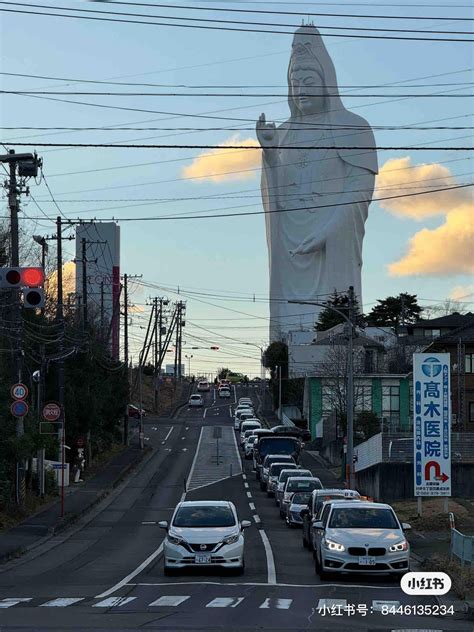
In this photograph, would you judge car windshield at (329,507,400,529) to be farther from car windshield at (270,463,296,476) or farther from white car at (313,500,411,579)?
car windshield at (270,463,296,476)

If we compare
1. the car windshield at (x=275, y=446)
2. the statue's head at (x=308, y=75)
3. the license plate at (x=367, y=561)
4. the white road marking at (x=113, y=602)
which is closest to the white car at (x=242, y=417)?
the car windshield at (x=275, y=446)

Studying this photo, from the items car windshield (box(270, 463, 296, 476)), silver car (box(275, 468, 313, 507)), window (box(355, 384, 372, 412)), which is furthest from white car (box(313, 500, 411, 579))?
window (box(355, 384, 372, 412))

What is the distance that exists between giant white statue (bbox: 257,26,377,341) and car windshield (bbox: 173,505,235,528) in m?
94.4

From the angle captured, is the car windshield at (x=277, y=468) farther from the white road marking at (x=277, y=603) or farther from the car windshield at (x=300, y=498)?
the white road marking at (x=277, y=603)

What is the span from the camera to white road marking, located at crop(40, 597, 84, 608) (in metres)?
17.8

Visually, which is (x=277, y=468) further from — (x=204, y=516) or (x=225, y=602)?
(x=225, y=602)

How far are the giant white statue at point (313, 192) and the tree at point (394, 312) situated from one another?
3624 millimetres

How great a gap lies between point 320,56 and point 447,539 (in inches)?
3889

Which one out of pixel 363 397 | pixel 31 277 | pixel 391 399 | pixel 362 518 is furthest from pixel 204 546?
pixel 391 399

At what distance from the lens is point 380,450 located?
159 ft

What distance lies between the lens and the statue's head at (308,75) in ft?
398

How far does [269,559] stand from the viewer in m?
26.0

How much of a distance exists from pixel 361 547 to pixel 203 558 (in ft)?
10.5

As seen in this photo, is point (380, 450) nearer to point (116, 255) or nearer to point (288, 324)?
point (288, 324)
